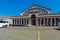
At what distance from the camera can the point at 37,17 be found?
74438mm

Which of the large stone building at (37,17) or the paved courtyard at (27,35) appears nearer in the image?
the paved courtyard at (27,35)

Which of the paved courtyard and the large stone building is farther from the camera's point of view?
the large stone building

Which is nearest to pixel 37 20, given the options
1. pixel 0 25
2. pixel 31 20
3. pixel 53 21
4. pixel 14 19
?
pixel 31 20

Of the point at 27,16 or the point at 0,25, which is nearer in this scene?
the point at 0,25

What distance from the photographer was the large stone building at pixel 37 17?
72.2m

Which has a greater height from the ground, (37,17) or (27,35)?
(37,17)

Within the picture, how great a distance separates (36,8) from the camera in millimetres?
82625

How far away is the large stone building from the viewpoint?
72.2m

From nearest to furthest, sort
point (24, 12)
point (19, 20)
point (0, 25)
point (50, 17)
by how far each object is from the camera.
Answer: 1. point (0, 25)
2. point (50, 17)
3. point (19, 20)
4. point (24, 12)

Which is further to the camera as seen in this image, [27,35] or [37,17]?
[37,17]

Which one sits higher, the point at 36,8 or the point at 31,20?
the point at 36,8

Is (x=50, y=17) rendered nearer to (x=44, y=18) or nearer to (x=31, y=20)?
(x=44, y=18)

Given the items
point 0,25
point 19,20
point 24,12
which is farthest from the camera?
point 24,12

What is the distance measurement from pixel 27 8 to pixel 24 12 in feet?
9.11
